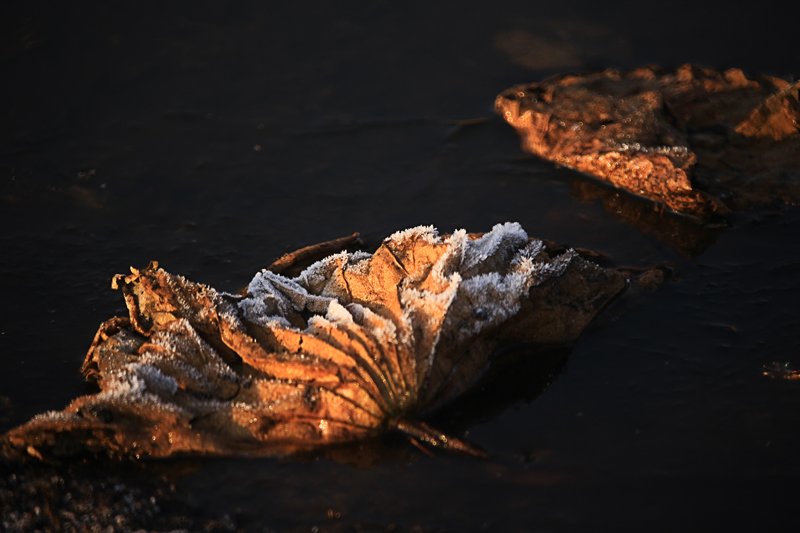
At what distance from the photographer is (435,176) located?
439cm

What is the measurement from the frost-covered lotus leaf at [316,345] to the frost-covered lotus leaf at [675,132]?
122 centimetres

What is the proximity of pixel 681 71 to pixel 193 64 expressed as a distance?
147 inches

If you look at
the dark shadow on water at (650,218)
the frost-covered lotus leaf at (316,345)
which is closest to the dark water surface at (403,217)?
the dark shadow on water at (650,218)

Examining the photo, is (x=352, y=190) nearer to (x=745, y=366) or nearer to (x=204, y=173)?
(x=204, y=173)

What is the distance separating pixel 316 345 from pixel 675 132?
2921 mm

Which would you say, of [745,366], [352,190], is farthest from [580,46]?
[745,366]

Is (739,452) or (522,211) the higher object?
(522,211)

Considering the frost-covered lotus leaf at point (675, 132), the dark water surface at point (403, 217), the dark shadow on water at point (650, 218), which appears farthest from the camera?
the frost-covered lotus leaf at point (675, 132)

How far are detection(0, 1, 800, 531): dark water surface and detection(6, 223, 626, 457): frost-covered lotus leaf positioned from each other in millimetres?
146

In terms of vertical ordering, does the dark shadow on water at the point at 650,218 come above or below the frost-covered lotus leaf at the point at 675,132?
below

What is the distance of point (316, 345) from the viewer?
2812 millimetres

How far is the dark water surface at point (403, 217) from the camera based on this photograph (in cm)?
258

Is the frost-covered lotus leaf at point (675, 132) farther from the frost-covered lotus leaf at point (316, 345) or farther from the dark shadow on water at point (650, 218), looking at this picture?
the frost-covered lotus leaf at point (316, 345)

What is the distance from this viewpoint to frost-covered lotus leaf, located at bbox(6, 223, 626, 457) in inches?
106
